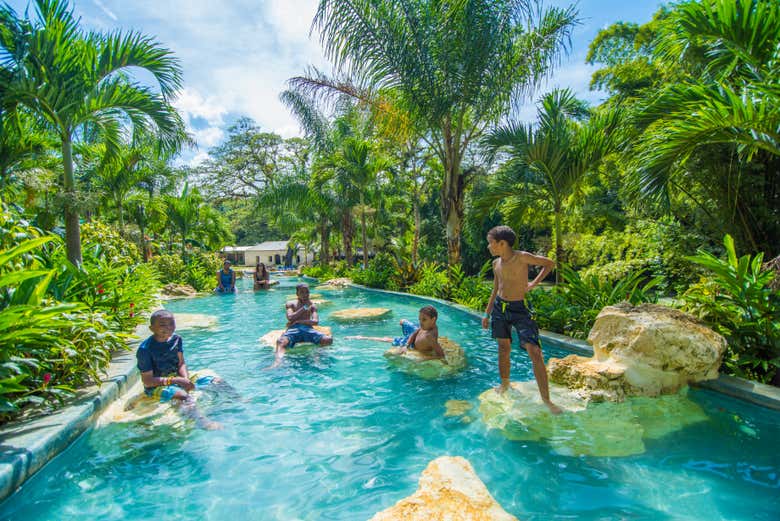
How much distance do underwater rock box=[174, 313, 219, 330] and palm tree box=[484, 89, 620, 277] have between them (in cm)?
823

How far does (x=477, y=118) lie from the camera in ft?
36.0

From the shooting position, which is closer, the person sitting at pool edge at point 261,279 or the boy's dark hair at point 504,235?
the boy's dark hair at point 504,235

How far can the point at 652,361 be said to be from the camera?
4453 mm

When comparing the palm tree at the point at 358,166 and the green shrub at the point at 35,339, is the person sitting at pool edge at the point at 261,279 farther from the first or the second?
the green shrub at the point at 35,339

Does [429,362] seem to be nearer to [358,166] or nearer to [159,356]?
[159,356]

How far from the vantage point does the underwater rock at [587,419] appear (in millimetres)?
3428

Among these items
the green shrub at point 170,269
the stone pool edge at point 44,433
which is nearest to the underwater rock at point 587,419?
the stone pool edge at point 44,433

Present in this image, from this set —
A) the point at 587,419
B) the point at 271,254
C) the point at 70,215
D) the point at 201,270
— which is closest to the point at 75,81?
the point at 70,215

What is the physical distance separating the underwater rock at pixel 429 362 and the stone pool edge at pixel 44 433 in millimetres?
3625

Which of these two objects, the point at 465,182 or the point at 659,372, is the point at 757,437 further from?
the point at 465,182

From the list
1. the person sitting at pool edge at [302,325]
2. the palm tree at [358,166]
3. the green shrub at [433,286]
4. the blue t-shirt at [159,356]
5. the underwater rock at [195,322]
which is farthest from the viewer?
the palm tree at [358,166]

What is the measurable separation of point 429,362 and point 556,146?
5825mm

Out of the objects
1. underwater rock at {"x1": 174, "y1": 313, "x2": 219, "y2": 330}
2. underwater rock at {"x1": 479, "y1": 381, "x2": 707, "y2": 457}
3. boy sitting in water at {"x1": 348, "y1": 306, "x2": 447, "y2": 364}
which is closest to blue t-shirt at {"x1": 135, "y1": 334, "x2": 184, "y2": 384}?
boy sitting in water at {"x1": 348, "y1": 306, "x2": 447, "y2": 364}

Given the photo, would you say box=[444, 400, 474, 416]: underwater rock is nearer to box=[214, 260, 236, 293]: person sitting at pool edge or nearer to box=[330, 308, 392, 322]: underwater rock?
box=[330, 308, 392, 322]: underwater rock
